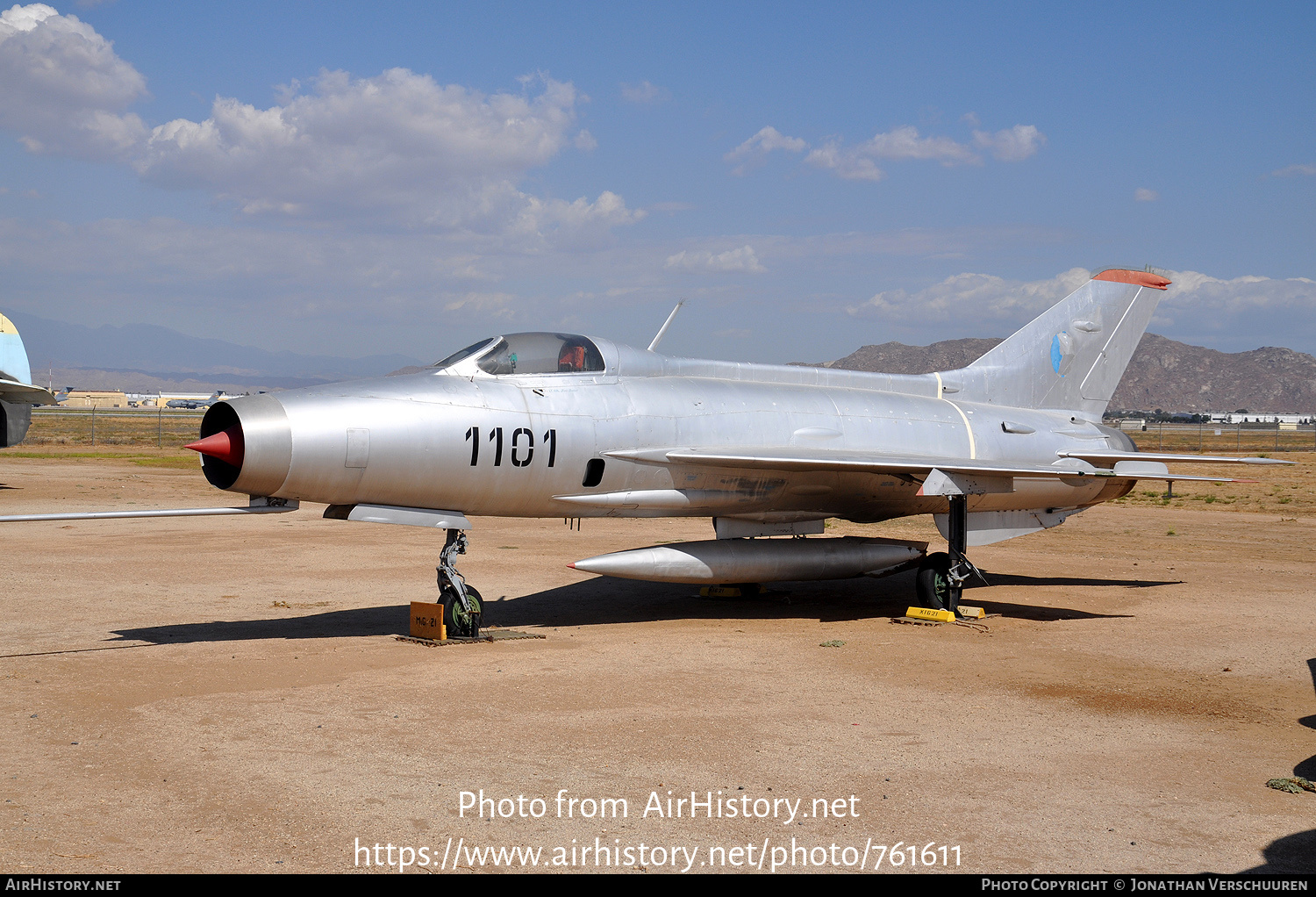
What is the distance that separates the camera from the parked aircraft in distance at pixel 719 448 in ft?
30.3

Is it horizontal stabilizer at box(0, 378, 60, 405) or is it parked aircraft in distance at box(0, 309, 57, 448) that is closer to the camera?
horizontal stabilizer at box(0, 378, 60, 405)

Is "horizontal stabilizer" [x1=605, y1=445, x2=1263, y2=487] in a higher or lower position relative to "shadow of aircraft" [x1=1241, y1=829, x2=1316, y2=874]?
higher

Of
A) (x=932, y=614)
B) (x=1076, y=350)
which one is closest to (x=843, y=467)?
(x=932, y=614)

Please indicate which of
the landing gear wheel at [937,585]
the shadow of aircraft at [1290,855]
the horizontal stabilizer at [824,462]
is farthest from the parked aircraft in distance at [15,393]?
the shadow of aircraft at [1290,855]

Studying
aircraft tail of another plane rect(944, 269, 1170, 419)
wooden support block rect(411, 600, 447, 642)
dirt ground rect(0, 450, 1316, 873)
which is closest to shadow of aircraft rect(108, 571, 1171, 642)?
dirt ground rect(0, 450, 1316, 873)

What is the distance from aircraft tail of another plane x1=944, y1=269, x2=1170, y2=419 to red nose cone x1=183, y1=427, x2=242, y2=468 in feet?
33.6

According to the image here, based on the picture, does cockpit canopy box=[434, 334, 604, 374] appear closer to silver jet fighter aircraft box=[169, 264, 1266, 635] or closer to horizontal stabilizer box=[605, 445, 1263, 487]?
silver jet fighter aircraft box=[169, 264, 1266, 635]

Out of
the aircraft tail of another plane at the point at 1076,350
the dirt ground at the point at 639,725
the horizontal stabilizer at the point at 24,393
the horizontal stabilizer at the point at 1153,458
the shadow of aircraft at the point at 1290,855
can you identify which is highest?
the aircraft tail of another plane at the point at 1076,350

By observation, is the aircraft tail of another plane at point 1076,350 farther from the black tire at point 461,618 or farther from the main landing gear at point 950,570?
the black tire at point 461,618

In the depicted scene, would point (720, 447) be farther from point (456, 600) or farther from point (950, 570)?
point (456, 600)

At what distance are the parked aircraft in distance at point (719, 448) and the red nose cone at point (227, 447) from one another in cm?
2

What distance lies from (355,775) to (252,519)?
672 inches

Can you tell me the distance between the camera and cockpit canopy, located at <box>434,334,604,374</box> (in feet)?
34.1

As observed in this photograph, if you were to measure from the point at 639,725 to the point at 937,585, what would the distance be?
21.0 ft
